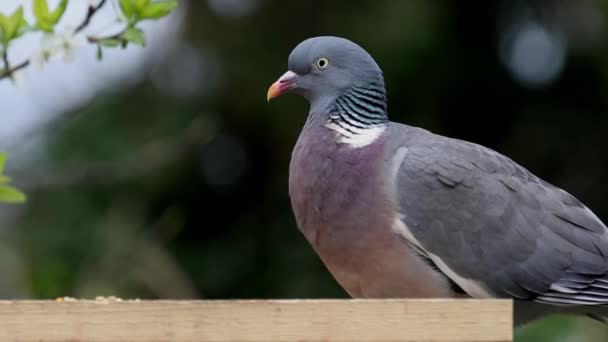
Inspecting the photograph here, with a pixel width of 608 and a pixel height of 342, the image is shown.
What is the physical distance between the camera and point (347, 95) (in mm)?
3336

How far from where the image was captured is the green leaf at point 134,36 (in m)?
2.31

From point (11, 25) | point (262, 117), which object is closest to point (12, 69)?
point (11, 25)

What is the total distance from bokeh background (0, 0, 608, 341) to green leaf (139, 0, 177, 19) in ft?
9.04

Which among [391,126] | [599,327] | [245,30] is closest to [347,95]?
[391,126]

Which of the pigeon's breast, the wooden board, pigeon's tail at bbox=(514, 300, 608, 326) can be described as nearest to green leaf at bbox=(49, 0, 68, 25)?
the wooden board

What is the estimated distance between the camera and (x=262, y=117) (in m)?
5.79

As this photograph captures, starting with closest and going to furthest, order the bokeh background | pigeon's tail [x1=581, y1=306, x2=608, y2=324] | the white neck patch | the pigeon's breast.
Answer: the pigeon's breast < the white neck patch < pigeon's tail [x1=581, y1=306, x2=608, y2=324] < the bokeh background

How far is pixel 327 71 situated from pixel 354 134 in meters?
0.27

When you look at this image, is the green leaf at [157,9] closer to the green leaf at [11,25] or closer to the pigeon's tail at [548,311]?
the green leaf at [11,25]

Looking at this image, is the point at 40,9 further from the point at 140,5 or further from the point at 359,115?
the point at 359,115

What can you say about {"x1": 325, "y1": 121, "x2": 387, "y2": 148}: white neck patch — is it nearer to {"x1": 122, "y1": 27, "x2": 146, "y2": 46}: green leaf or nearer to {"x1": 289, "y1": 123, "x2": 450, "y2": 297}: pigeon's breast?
{"x1": 289, "y1": 123, "x2": 450, "y2": 297}: pigeon's breast

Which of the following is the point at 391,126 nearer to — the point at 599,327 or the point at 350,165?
the point at 350,165

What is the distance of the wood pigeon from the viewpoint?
10.0 ft

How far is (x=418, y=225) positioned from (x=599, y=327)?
1.11m
